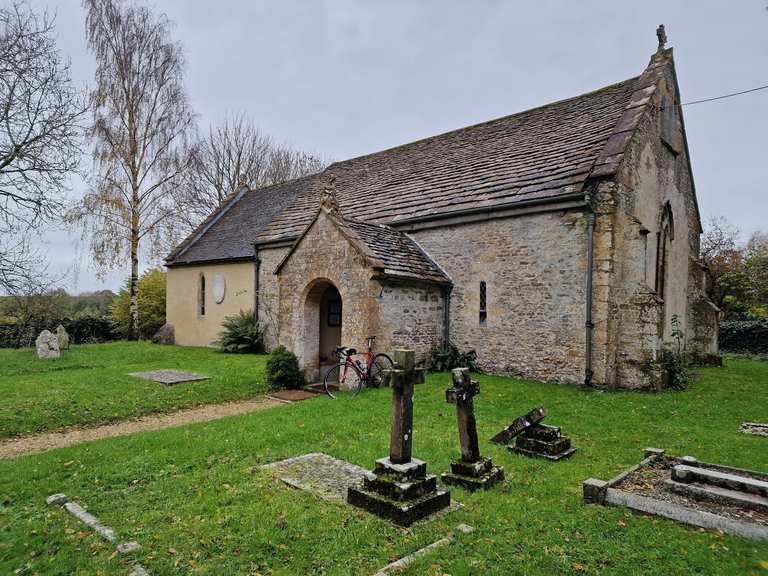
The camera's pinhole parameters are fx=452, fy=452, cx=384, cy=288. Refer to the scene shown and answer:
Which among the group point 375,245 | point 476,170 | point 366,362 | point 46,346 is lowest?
point 46,346

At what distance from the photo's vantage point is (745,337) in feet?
72.5

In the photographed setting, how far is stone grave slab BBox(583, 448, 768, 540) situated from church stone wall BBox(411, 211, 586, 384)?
593cm

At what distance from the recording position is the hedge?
21.6 meters

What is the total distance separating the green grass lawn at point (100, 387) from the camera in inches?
358

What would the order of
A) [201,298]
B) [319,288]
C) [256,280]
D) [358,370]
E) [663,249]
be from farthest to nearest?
[201,298]
[256,280]
[663,249]
[319,288]
[358,370]

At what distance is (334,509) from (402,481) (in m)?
0.82

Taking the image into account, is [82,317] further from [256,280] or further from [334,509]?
[334,509]

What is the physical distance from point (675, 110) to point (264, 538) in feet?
56.7

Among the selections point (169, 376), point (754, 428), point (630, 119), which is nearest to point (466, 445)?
point (754, 428)

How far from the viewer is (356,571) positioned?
378 centimetres

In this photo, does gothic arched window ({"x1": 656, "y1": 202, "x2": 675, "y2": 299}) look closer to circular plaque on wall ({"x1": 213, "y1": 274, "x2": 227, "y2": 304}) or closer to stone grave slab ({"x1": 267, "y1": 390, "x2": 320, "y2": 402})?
stone grave slab ({"x1": 267, "y1": 390, "x2": 320, "y2": 402})

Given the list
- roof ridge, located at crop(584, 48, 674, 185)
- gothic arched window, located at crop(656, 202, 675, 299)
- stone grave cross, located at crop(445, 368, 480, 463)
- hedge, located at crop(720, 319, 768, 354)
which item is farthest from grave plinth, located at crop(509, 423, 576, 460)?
hedge, located at crop(720, 319, 768, 354)

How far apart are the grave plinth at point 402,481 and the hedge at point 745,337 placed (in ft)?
78.7

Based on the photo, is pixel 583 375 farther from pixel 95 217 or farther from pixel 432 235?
pixel 95 217
